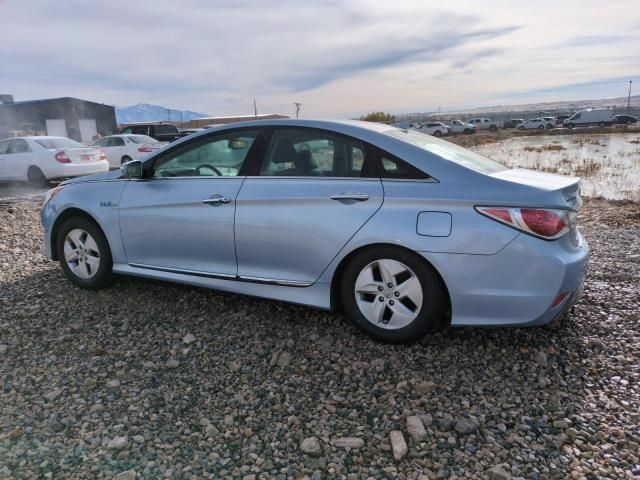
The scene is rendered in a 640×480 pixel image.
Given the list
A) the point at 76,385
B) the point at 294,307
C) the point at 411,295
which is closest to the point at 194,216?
the point at 294,307

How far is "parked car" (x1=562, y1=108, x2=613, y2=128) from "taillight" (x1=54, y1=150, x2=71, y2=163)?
5688 cm

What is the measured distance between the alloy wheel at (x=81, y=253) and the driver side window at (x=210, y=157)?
92 centimetres

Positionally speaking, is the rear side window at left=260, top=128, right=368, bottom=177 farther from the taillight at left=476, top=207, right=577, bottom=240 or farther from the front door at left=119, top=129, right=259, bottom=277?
the taillight at left=476, top=207, right=577, bottom=240

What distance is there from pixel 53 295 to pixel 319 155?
2.74 meters

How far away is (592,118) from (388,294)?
62341mm

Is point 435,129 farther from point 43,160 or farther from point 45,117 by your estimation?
point 43,160

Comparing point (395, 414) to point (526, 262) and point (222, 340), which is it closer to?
point (526, 262)

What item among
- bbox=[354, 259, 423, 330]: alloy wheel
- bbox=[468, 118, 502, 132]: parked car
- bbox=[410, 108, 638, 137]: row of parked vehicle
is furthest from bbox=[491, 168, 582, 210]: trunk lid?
bbox=[468, 118, 502, 132]: parked car

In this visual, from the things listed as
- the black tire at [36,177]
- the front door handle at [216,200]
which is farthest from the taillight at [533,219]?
the black tire at [36,177]

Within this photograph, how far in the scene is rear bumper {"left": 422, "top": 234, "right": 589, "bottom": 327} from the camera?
287 cm

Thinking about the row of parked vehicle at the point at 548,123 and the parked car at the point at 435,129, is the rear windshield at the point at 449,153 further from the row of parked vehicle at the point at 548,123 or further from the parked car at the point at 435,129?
the parked car at the point at 435,129

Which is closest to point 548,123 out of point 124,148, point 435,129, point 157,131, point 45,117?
point 435,129

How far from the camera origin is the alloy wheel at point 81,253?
433 centimetres

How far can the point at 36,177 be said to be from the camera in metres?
12.5
